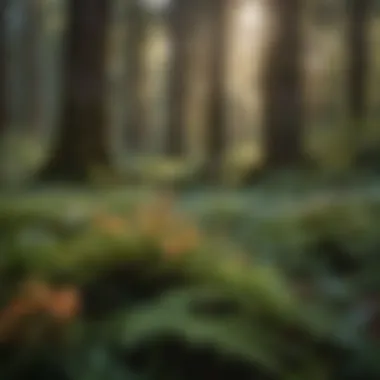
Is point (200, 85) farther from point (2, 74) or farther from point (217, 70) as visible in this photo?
point (2, 74)

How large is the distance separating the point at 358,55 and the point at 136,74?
1.80ft

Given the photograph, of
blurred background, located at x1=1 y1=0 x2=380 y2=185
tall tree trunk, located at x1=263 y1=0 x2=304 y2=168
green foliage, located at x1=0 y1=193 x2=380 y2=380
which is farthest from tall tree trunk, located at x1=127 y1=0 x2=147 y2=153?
tall tree trunk, located at x1=263 y1=0 x2=304 y2=168

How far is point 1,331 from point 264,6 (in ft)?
3.28

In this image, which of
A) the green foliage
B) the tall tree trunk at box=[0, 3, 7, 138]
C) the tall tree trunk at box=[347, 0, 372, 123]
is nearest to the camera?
the green foliage

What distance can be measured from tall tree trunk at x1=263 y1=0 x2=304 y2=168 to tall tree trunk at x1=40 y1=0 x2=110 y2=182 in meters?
0.41

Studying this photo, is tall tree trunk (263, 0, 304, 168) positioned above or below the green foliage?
above

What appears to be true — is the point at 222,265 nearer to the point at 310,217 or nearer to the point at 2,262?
the point at 310,217

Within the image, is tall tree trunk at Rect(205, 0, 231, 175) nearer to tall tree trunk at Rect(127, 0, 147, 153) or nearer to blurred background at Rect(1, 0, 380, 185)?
blurred background at Rect(1, 0, 380, 185)

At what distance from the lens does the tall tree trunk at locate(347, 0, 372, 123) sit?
2.18 meters

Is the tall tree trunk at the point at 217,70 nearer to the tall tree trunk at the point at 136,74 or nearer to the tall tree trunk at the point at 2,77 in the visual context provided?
the tall tree trunk at the point at 136,74

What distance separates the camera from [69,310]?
2.07m

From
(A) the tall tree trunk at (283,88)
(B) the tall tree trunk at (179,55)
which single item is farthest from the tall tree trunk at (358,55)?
(B) the tall tree trunk at (179,55)

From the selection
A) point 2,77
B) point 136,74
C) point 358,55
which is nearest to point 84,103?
point 136,74

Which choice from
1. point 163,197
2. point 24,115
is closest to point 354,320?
point 163,197
